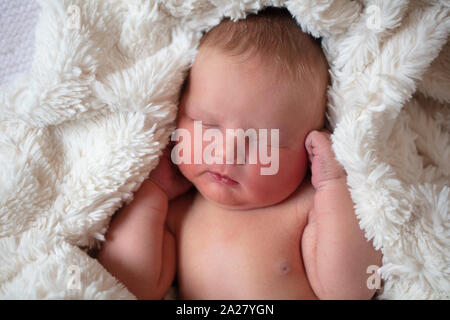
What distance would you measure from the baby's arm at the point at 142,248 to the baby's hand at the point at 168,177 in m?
0.02

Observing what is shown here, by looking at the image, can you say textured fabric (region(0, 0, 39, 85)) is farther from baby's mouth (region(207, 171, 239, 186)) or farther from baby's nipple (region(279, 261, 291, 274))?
baby's nipple (region(279, 261, 291, 274))

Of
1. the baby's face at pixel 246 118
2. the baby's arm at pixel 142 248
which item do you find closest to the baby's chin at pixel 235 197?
the baby's face at pixel 246 118

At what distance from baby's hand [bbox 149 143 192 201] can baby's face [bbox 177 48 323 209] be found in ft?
0.17

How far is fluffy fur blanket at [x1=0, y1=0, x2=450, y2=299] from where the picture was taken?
0.92m

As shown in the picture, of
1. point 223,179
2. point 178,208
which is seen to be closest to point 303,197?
point 223,179

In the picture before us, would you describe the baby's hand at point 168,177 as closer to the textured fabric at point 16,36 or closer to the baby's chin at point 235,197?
the baby's chin at point 235,197

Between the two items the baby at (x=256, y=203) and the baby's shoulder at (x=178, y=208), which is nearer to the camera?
the baby at (x=256, y=203)

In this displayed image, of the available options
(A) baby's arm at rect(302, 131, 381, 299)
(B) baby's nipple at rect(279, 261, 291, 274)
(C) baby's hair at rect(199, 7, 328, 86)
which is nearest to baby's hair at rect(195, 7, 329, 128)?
(C) baby's hair at rect(199, 7, 328, 86)

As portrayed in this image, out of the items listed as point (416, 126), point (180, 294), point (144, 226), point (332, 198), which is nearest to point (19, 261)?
point (144, 226)

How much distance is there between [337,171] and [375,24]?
1.10 feet

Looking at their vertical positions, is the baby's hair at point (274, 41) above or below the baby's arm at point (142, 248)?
above

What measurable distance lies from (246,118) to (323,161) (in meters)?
0.21

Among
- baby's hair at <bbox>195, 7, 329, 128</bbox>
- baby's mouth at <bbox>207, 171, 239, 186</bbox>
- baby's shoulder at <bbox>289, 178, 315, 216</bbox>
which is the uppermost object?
baby's hair at <bbox>195, 7, 329, 128</bbox>

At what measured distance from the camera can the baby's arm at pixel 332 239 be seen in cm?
93
